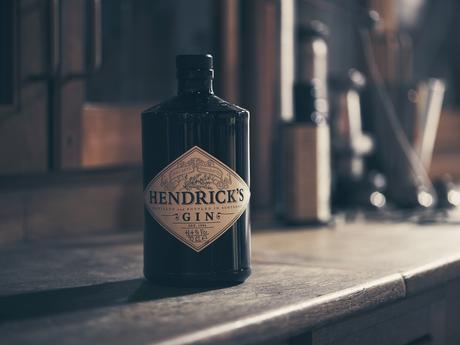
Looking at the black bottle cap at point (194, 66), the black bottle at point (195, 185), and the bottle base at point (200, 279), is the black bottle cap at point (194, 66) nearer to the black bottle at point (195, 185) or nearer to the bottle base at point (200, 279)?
the black bottle at point (195, 185)

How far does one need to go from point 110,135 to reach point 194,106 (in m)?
0.52

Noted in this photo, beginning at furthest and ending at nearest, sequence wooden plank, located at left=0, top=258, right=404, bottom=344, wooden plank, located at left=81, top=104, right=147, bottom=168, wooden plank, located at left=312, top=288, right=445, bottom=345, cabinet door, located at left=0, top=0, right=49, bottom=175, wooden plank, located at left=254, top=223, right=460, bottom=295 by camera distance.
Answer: wooden plank, located at left=81, top=104, right=147, bottom=168
cabinet door, located at left=0, top=0, right=49, bottom=175
wooden plank, located at left=254, top=223, right=460, bottom=295
wooden plank, located at left=312, top=288, right=445, bottom=345
wooden plank, located at left=0, top=258, right=404, bottom=344

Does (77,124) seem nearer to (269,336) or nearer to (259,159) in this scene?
(259,159)

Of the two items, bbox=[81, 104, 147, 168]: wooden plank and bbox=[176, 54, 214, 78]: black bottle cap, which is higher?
bbox=[176, 54, 214, 78]: black bottle cap

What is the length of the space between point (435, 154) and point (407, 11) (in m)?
0.41

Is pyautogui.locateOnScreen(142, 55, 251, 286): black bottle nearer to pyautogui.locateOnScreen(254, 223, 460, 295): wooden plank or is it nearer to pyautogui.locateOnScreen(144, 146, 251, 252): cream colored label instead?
pyautogui.locateOnScreen(144, 146, 251, 252): cream colored label

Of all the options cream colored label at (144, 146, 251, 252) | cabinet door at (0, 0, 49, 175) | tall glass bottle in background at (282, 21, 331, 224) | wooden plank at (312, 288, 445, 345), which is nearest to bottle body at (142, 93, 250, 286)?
cream colored label at (144, 146, 251, 252)

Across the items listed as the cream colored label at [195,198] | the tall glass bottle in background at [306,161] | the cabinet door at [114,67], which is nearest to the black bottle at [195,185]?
the cream colored label at [195,198]

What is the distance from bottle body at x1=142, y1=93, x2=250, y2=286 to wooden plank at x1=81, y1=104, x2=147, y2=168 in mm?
450

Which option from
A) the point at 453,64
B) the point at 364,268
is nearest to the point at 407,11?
the point at 453,64

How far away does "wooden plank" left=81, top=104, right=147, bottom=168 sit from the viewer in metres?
1.27

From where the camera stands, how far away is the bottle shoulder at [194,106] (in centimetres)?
82

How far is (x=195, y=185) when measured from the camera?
0.81 metres

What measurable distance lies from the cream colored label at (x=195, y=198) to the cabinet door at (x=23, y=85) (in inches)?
16.2
